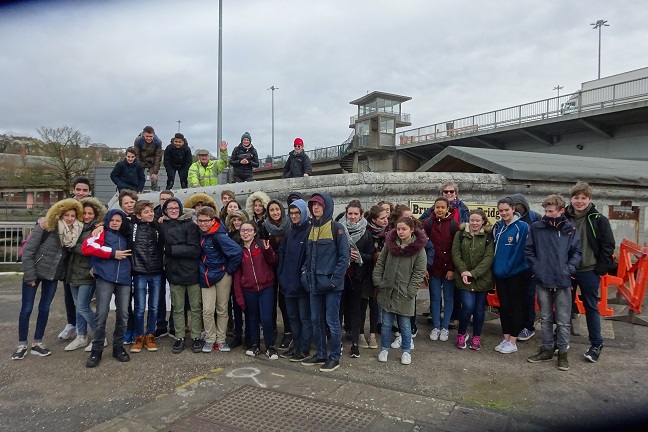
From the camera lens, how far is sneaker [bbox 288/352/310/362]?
15.9 feet

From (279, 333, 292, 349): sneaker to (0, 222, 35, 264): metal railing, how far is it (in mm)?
9605

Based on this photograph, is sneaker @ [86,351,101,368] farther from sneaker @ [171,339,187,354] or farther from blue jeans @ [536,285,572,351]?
blue jeans @ [536,285,572,351]

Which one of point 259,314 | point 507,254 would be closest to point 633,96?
point 507,254

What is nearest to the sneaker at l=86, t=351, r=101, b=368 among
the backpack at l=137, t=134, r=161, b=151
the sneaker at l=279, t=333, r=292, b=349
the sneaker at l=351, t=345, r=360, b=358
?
the sneaker at l=279, t=333, r=292, b=349

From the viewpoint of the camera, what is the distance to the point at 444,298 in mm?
5590

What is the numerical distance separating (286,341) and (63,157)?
36.5 metres

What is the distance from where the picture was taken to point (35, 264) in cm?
491

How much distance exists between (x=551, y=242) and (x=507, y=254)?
1.71ft

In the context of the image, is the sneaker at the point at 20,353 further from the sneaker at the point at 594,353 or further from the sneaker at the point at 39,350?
the sneaker at the point at 594,353

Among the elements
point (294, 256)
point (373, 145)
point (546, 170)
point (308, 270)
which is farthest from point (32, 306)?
point (373, 145)

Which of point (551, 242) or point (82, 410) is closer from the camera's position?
point (82, 410)

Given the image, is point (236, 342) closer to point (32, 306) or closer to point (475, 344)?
point (32, 306)

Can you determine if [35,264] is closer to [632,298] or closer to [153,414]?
[153,414]

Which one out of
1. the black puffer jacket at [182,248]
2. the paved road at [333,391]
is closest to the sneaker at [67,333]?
the paved road at [333,391]
